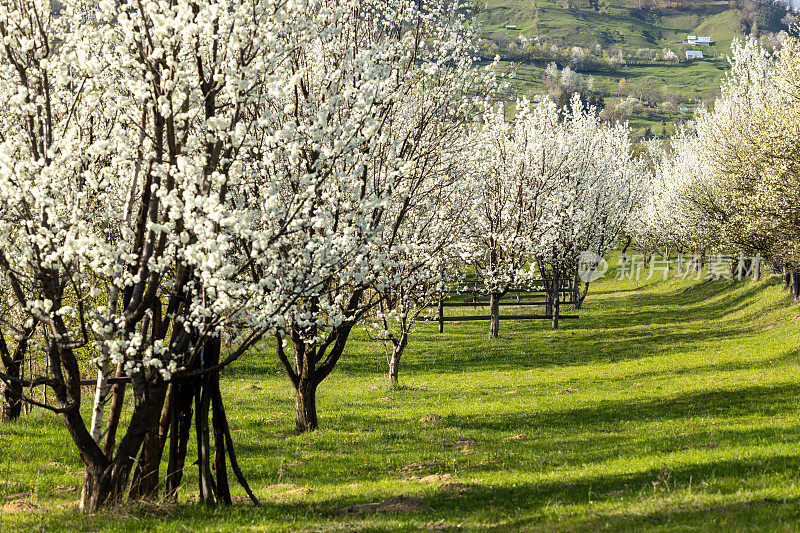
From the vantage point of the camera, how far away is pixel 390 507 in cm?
1136

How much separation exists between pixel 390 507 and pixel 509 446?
727cm

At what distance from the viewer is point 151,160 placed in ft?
33.2

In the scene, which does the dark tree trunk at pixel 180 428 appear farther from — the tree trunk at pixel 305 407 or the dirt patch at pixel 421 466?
the tree trunk at pixel 305 407

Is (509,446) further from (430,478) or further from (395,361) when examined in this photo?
(395,361)

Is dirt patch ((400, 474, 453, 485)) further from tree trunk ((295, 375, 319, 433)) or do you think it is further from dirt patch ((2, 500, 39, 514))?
dirt patch ((2, 500, 39, 514))

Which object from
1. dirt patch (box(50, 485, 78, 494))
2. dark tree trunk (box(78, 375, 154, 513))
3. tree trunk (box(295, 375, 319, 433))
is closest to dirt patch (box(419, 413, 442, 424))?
tree trunk (box(295, 375, 319, 433))

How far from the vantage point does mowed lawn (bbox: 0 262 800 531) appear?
10.4 metres

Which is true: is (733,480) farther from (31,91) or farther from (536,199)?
(536,199)

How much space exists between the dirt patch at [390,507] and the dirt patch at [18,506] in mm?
5584

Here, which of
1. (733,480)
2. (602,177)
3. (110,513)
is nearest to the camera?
(110,513)

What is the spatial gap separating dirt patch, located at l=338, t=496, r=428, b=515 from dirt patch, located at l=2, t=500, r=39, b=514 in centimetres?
558

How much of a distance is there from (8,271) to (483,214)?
34519 mm

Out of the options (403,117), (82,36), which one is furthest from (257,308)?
(403,117)

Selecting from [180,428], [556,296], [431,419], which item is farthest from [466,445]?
[556,296]
